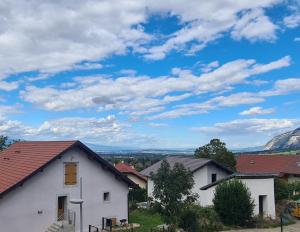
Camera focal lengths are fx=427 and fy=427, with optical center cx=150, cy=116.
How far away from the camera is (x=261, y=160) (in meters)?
77.4

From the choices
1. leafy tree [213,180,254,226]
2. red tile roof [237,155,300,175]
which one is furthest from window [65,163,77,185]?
red tile roof [237,155,300,175]

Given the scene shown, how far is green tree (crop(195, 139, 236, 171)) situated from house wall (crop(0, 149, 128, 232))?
27.3 m

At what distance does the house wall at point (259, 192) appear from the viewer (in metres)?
40.5

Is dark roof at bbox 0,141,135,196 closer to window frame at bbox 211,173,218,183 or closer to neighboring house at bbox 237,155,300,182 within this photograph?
window frame at bbox 211,173,218,183

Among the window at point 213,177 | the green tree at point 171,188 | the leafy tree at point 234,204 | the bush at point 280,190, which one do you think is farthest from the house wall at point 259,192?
the green tree at point 171,188

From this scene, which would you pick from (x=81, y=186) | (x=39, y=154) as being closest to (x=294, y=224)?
(x=81, y=186)

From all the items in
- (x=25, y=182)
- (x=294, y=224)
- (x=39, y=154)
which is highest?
(x=39, y=154)

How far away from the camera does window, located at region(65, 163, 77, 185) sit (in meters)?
31.2

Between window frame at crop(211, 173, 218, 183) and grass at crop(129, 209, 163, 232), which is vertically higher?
window frame at crop(211, 173, 218, 183)

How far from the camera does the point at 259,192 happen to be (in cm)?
4097

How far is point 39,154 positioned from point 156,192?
942cm

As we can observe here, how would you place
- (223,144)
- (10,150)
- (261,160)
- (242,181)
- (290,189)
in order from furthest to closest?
1. (261,160)
2. (223,144)
3. (290,189)
4. (242,181)
5. (10,150)

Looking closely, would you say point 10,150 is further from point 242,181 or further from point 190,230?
point 242,181

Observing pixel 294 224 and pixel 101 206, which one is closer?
pixel 101 206
